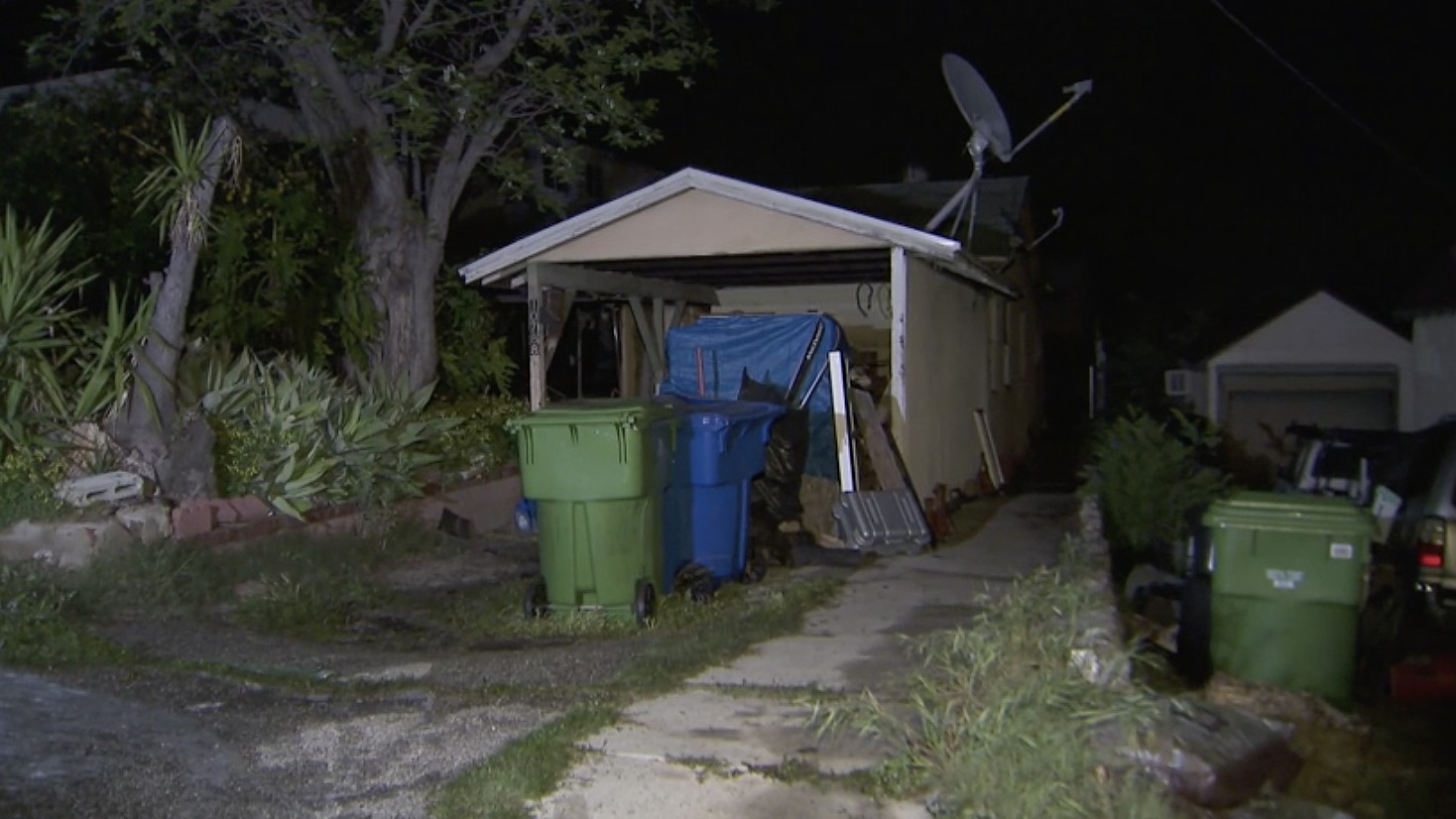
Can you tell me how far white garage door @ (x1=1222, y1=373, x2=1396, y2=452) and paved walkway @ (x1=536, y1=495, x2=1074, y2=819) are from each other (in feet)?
42.7

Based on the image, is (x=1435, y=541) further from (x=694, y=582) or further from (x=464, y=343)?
(x=464, y=343)

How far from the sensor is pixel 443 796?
5.62 m

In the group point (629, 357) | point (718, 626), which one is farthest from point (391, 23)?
point (718, 626)

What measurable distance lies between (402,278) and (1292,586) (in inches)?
Result: 353

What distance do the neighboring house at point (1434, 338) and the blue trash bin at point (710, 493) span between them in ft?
39.7

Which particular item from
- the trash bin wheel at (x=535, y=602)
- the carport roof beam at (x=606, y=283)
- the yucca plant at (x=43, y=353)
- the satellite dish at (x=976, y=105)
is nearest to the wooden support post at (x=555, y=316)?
the carport roof beam at (x=606, y=283)

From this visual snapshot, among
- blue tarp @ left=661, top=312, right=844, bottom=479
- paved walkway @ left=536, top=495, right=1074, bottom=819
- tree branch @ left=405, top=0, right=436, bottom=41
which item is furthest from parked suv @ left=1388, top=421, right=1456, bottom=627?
tree branch @ left=405, top=0, right=436, bottom=41

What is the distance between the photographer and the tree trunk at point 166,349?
34.3ft

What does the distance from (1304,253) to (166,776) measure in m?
28.7

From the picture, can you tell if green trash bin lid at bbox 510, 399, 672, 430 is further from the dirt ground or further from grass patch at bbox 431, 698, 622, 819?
grass patch at bbox 431, 698, 622, 819

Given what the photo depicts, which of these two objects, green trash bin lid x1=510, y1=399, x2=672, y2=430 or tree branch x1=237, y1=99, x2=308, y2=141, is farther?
tree branch x1=237, y1=99, x2=308, y2=141

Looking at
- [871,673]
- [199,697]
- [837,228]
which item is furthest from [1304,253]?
[199,697]

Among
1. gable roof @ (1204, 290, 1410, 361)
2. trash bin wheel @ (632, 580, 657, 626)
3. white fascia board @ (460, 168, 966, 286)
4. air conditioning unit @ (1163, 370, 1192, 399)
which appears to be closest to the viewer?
trash bin wheel @ (632, 580, 657, 626)

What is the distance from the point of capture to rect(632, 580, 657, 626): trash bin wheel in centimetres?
894
